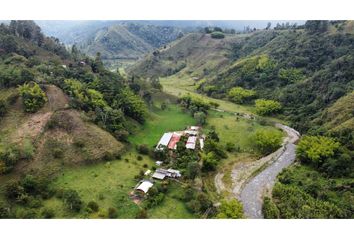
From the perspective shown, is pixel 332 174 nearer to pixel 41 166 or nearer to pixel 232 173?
pixel 232 173

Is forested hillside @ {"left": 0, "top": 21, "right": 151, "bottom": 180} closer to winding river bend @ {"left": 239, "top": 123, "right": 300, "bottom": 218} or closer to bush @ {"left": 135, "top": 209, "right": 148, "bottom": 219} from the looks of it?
bush @ {"left": 135, "top": 209, "right": 148, "bottom": 219}

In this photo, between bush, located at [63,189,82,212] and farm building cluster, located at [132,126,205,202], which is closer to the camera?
bush, located at [63,189,82,212]

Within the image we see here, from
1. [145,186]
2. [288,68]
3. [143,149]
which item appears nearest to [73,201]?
[145,186]

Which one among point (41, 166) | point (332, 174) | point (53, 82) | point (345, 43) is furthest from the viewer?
point (345, 43)

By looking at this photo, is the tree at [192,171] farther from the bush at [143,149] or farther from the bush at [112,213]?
the bush at [112,213]

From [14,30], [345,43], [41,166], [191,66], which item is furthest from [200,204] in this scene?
[191,66]

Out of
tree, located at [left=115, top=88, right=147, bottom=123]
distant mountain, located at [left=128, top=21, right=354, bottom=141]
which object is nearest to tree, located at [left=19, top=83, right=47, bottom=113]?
tree, located at [left=115, top=88, right=147, bottom=123]
